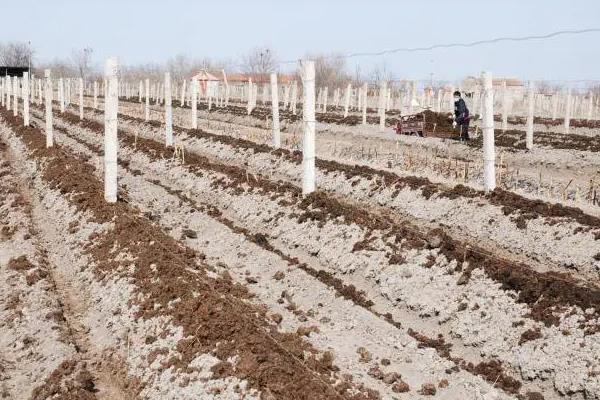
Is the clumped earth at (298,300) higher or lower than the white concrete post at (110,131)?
lower

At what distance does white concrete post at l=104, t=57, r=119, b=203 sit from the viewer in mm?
12961

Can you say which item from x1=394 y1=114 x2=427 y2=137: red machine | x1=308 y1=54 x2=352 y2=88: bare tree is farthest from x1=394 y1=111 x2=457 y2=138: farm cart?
x1=308 y1=54 x2=352 y2=88: bare tree

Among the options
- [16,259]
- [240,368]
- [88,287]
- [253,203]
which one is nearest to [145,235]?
[88,287]

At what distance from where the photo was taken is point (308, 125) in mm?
12695

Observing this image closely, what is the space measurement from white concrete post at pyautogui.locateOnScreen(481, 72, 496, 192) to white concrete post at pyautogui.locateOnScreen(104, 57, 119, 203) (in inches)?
280

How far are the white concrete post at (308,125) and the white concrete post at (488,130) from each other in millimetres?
3230

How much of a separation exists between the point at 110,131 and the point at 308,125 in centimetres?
400

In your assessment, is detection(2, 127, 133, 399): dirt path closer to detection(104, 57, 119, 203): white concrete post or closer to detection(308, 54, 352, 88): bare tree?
detection(104, 57, 119, 203): white concrete post

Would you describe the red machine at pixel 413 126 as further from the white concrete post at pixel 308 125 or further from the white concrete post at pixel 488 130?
the white concrete post at pixel 488 130

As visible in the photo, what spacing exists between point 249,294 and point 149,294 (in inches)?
52.2

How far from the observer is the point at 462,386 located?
6.53 m

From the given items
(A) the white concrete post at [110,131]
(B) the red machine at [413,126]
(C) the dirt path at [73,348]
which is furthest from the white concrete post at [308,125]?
(B) the red machine at [413,126]

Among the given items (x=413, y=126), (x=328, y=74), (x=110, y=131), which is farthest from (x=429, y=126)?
(x=328, y=74)

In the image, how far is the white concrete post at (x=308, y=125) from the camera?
41.7 ft
